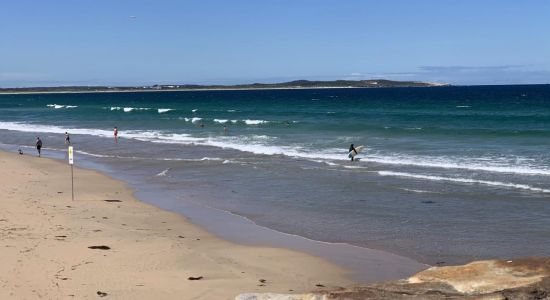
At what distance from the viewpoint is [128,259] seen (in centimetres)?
1260

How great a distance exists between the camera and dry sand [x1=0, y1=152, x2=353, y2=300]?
35.2 ft

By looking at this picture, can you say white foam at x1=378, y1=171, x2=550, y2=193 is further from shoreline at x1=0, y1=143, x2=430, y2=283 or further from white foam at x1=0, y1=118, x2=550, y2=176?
shoreline at x1=0, y1=143, x2=430, y2=283

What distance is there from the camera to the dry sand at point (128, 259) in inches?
423

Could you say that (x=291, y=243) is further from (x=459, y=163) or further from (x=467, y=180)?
(x=459, y=163)

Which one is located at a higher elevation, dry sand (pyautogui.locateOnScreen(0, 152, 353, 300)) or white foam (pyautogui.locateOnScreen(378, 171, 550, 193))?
white foam (pyautogui.locateOnScreen(378, 171, 550, 193))

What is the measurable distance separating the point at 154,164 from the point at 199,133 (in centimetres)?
1882

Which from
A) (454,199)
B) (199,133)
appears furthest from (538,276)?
(199,133)

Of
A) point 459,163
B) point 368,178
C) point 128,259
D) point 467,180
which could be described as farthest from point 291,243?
point 459,163

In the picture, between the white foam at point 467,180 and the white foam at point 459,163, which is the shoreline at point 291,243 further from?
the white foam at point 459,163

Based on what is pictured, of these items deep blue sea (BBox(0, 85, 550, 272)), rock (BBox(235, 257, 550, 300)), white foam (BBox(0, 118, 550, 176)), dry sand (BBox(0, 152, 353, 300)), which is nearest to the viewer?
rock (BBox(235, 257, 550, 300))

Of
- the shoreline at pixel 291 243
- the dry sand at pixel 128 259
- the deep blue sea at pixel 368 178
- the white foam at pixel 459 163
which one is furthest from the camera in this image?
the white foam at pixel 459 163

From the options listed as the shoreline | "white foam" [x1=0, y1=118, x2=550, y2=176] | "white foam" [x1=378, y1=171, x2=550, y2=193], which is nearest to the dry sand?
the shoreline

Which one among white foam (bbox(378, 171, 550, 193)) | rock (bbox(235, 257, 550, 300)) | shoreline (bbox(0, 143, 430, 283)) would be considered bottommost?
shoreline (bbox(0, 143, 430, 283))

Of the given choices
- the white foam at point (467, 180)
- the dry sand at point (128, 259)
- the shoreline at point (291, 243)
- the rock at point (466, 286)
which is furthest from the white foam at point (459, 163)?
the rock at point (466, 286)
